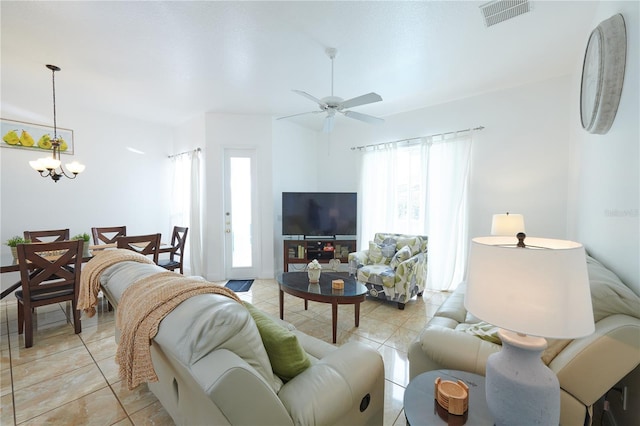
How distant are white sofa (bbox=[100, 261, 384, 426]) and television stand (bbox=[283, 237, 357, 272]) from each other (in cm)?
302

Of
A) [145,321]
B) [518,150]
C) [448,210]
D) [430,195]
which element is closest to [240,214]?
[430,195]

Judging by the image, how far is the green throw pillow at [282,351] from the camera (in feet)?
3.59

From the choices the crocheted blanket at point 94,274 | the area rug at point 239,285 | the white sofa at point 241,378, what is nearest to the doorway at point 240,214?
the area rug at point 239,285

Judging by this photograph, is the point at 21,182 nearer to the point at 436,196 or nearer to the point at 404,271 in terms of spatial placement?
the point at 404,271

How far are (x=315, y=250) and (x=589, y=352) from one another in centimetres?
360

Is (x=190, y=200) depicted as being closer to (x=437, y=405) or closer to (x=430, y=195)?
(x=430, y=195)

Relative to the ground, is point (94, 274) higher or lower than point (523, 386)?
higher

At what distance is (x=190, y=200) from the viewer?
4.57 m

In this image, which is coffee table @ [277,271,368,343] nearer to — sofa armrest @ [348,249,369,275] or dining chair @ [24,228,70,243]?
sofa armrest @ [348,249,369,275]

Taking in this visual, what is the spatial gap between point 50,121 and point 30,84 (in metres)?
0.57

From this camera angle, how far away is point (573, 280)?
789 mm

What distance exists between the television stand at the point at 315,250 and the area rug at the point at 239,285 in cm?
64

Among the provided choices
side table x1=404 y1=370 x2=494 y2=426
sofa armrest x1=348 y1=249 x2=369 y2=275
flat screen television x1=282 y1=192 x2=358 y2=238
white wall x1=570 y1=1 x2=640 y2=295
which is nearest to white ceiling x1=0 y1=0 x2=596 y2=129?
white wall x1=570 y1=1 x2=640 y2=295

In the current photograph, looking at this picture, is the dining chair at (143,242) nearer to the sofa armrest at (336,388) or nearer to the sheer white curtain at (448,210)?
the sofa armrest at (336,388)
